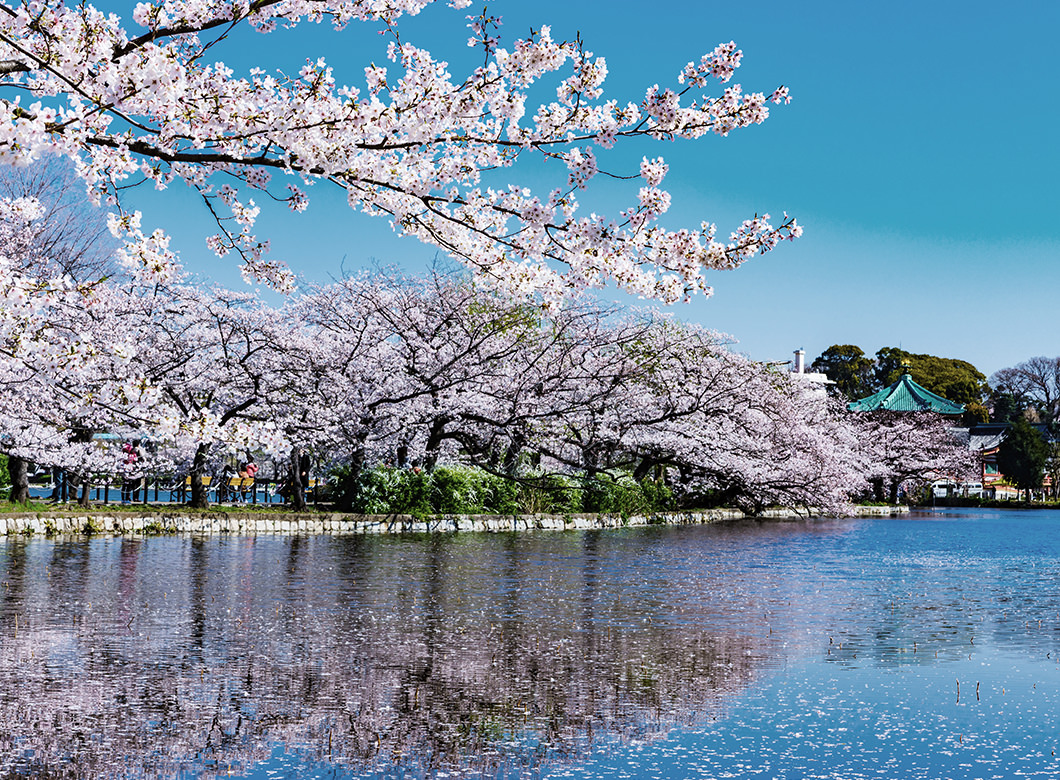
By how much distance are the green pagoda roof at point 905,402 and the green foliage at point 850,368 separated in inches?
651

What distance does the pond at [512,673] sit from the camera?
186 inches

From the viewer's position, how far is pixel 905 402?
61.9m

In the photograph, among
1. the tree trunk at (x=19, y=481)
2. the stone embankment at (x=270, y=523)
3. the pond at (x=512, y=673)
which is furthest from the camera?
the tree trunk at (x=19, y=481)

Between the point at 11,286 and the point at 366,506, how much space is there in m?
16.8

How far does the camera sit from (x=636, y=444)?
1110 inches

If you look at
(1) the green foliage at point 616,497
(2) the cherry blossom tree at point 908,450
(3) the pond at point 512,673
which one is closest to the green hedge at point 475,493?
(1) the green foliage at point 616,497

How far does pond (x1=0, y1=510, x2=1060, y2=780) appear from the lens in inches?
186

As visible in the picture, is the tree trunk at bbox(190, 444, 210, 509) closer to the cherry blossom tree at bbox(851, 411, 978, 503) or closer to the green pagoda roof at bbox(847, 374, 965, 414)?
the cherry blossom tree at bbox(851, 411, 978, 503)

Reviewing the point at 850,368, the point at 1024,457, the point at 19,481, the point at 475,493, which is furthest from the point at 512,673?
the point at 850,368

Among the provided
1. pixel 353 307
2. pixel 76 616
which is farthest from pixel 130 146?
pixel 353 307

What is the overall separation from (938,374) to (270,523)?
242 ft

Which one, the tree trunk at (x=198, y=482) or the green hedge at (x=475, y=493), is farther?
the green hedge at (x=475, y=493)

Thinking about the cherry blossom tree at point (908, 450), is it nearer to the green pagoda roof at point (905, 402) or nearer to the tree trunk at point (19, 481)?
the green pagoda roof at point (905, 402)

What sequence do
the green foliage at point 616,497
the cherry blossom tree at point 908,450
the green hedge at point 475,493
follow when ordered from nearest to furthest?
the green hedge at point 475,493, the green foliage at point 616,497, the cherry blossom tree at point 908,450
